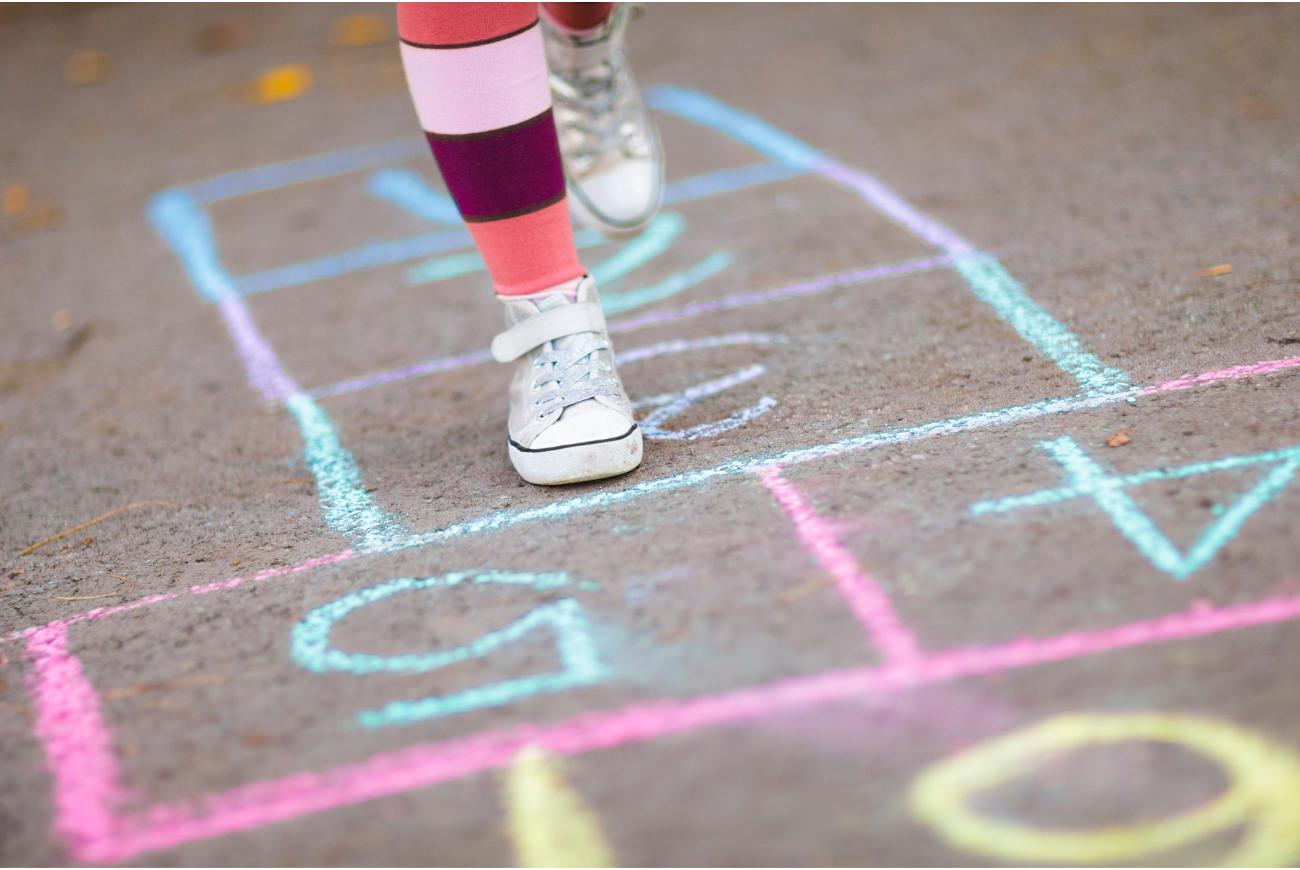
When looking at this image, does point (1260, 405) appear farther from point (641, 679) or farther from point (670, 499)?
point (641, 679)

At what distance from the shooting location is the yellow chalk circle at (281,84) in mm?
4737

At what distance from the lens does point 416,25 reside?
1.84 metres

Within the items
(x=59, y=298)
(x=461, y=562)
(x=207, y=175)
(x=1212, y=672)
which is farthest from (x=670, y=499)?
(x=207, y=175)

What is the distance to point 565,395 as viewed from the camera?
1.90 metres

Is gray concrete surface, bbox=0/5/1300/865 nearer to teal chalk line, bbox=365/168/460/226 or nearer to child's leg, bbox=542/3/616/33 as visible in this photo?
teal chalk line, bbox=365/168/460/226

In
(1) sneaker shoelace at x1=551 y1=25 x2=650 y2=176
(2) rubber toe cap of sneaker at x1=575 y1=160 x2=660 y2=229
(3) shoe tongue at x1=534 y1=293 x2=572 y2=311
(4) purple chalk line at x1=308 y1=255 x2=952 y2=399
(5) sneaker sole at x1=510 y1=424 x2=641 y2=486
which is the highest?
(1) sneaker shoelace at x1=551 y1=25 x2=650 y2=176

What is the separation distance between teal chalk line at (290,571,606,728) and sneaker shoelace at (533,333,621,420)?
0.34 meters

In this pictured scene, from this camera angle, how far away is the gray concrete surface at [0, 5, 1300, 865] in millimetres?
1247

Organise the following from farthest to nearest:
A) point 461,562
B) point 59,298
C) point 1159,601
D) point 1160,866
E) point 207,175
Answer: point 207,175, point 59,298, point 461,562, point 1159,601, point 1160,866

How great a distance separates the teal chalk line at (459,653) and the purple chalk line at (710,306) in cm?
86

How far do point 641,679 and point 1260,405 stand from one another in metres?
0.95

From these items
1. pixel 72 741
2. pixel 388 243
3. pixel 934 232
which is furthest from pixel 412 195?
pixel 72 741

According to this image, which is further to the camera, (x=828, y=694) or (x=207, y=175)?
(x=207, y=175)

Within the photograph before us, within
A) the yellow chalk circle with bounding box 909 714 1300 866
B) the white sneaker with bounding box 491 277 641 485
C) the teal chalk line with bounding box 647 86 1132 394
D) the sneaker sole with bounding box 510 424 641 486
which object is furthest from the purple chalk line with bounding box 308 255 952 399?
the yellow chalk circle with bounding box 909 714 1300 866
